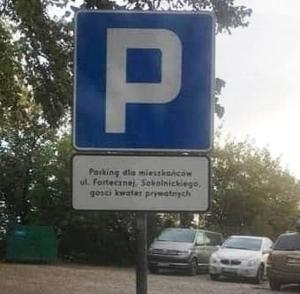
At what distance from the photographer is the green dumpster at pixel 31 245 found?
28531 millimetres

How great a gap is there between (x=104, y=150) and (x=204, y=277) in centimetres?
2484

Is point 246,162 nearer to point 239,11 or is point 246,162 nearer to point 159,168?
point 239,11

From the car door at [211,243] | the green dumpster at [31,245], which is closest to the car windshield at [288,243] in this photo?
the car door at [211,243]

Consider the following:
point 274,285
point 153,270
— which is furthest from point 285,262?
point 153,270

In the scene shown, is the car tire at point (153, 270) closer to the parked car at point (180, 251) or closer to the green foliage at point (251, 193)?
the parked car at point (180, 251)

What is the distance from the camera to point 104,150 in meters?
3.67

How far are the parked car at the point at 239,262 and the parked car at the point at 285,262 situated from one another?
2.26 metres

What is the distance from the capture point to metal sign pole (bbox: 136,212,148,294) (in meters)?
3.64

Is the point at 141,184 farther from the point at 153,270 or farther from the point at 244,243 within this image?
the point at 153,270

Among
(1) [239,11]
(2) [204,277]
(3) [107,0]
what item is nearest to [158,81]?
(3) [107,0]

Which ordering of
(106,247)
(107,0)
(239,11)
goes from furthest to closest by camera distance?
(106,247)
(239,11)
(107,0)

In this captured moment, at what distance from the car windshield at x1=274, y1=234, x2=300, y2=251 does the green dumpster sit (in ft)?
28.3

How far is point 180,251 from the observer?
27672 millimetres

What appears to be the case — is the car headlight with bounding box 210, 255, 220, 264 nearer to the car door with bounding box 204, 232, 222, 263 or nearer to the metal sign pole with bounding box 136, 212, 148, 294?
the car door with bounding box 204, 232, 222, 263
